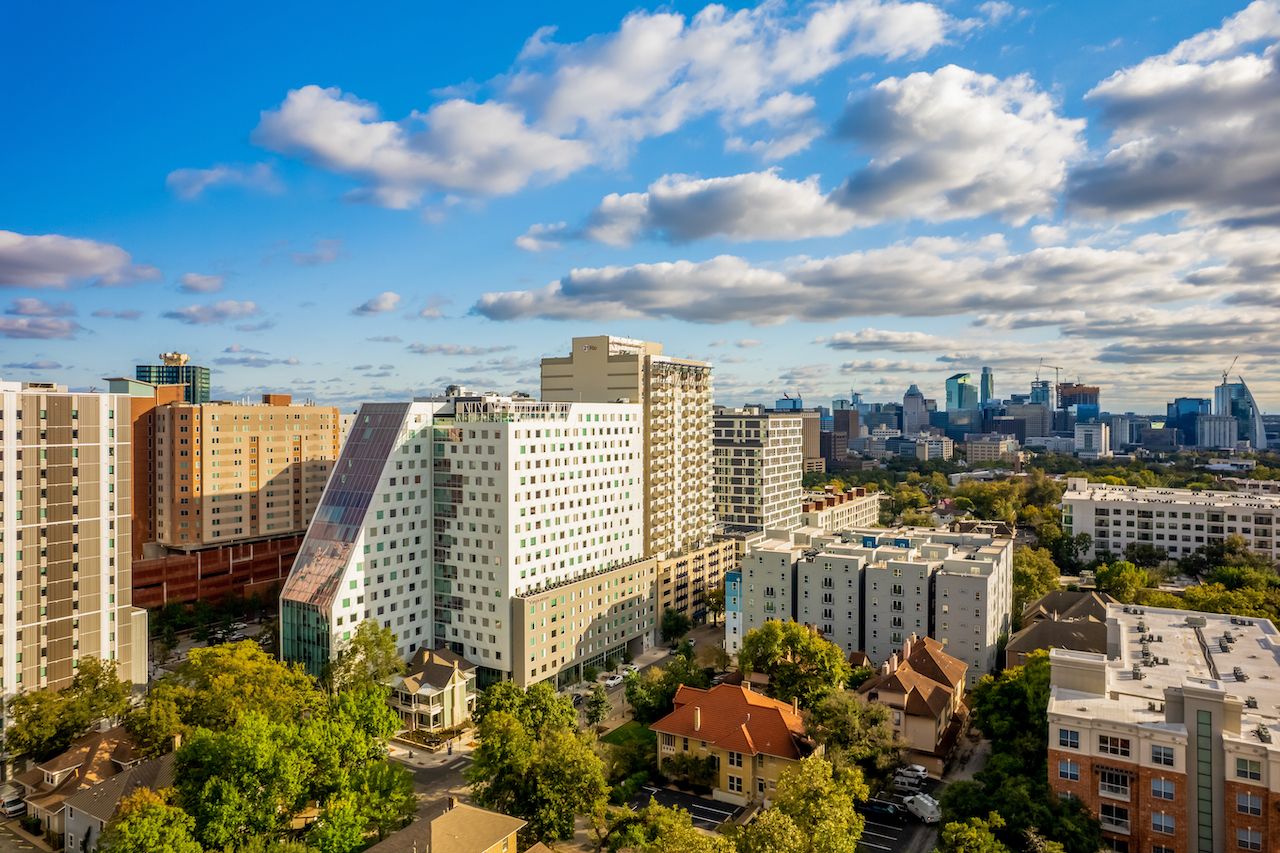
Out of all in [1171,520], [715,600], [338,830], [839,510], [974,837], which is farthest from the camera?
[839,510]

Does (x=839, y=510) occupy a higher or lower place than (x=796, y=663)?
higher

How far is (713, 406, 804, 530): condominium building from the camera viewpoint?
10169cm

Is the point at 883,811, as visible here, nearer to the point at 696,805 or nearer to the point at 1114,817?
the point at 696,805

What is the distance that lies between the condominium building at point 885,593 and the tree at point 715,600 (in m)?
10.6

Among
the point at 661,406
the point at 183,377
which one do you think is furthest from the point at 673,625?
the point at 183,377

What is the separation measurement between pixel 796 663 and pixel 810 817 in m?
21.1

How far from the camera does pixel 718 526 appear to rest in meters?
104

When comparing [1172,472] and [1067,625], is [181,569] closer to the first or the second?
[1067,625]

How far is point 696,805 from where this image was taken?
44094mm

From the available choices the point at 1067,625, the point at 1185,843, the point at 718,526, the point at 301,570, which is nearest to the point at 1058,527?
the point at 718,526

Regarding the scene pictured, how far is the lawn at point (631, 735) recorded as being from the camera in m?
49.8

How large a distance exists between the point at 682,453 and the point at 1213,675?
5228cm

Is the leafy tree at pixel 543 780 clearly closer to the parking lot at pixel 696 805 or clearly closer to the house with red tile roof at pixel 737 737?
Answer: the parking lot at pixel 696 805

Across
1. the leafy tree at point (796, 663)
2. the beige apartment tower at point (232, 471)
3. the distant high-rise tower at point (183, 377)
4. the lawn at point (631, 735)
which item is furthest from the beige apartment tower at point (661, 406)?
the distant high-rise tower at point (183, 377)
